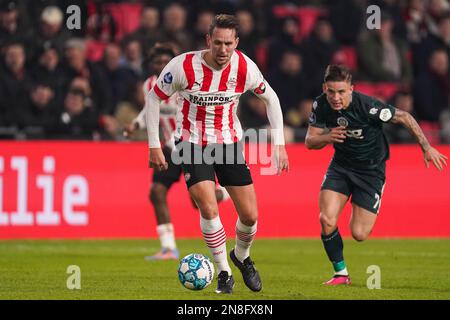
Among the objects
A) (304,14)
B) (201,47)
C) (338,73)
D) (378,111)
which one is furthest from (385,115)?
(304,14)

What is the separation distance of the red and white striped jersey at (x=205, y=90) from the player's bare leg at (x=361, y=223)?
2083 millimetres

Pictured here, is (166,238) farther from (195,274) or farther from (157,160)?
(157,160)

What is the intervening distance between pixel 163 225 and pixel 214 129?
4.03 m

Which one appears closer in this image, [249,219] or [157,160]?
[157,160]

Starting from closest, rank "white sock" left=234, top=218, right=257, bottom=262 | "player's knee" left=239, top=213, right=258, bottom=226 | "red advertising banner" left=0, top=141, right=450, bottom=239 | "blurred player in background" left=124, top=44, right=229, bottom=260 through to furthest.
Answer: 1. "player's knee" left=239, top=213, right=258, bottom=226
2. "white sock" left=234, top=218, right=257, bottom=262
3. "blurred player in background" left=124, top=44, right=229, bottom=260
4. "red advertising banner" left=0, top=141, right=450, bottom=239

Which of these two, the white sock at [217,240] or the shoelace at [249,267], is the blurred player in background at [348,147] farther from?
the white sock at [217,240]

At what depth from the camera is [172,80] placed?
9797 mm

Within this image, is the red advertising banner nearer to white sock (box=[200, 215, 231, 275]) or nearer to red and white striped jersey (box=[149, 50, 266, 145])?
red and white striped jersey (box=[149, 50, 266, 145])

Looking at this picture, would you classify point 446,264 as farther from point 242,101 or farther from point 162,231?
point 242,101

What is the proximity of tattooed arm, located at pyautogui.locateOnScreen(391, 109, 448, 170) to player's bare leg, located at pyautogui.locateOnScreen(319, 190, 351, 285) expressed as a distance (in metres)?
1.04

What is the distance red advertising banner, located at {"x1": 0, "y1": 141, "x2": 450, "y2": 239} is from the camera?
608 inches

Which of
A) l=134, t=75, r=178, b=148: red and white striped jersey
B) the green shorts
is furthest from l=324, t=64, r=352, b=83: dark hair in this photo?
l=134, t=75, r=178, b=148: red and white striped jersey

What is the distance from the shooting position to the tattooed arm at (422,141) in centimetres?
1022

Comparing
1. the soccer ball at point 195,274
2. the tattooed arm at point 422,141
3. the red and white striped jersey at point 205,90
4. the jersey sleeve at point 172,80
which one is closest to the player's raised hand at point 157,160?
the red and white striped jersey at point 205,90
